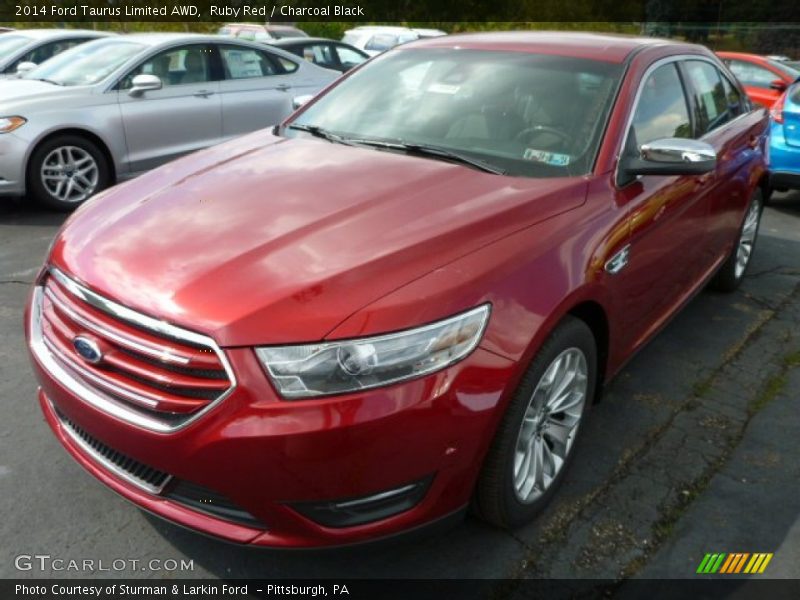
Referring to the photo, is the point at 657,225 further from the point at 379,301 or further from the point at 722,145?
the point at 379,301

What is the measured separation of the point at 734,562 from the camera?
2.64m

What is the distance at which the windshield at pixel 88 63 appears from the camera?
275 inches

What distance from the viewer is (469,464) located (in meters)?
2.26

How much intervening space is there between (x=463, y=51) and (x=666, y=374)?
6.52 ft

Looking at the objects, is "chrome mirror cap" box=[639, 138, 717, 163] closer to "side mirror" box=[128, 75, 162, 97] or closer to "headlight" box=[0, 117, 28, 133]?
"side mirror" box=[128, 75, 162, 97]

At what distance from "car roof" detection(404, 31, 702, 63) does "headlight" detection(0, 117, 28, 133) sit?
3.82 meters

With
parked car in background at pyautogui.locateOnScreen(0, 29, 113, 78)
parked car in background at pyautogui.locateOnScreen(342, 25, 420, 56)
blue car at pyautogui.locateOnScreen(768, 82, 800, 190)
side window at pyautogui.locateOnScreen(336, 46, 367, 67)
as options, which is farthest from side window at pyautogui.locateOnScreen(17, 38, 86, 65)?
blue car at pyautogui.locateOnScreen(768, 82, 800, 190)

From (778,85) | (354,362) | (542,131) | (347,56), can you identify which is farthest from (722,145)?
(347,56)

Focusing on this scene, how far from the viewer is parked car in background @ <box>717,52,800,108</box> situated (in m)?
11.0

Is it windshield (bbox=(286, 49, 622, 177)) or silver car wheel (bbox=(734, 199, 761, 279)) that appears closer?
windshield (bbox=(286, 49, 622, 177))

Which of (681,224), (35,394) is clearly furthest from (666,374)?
(35,394)

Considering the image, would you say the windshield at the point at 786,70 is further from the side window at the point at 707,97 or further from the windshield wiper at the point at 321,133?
the windshield wiper at the point at 321,133

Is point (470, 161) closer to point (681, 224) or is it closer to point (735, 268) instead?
point (681, 224)

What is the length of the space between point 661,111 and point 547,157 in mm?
899
